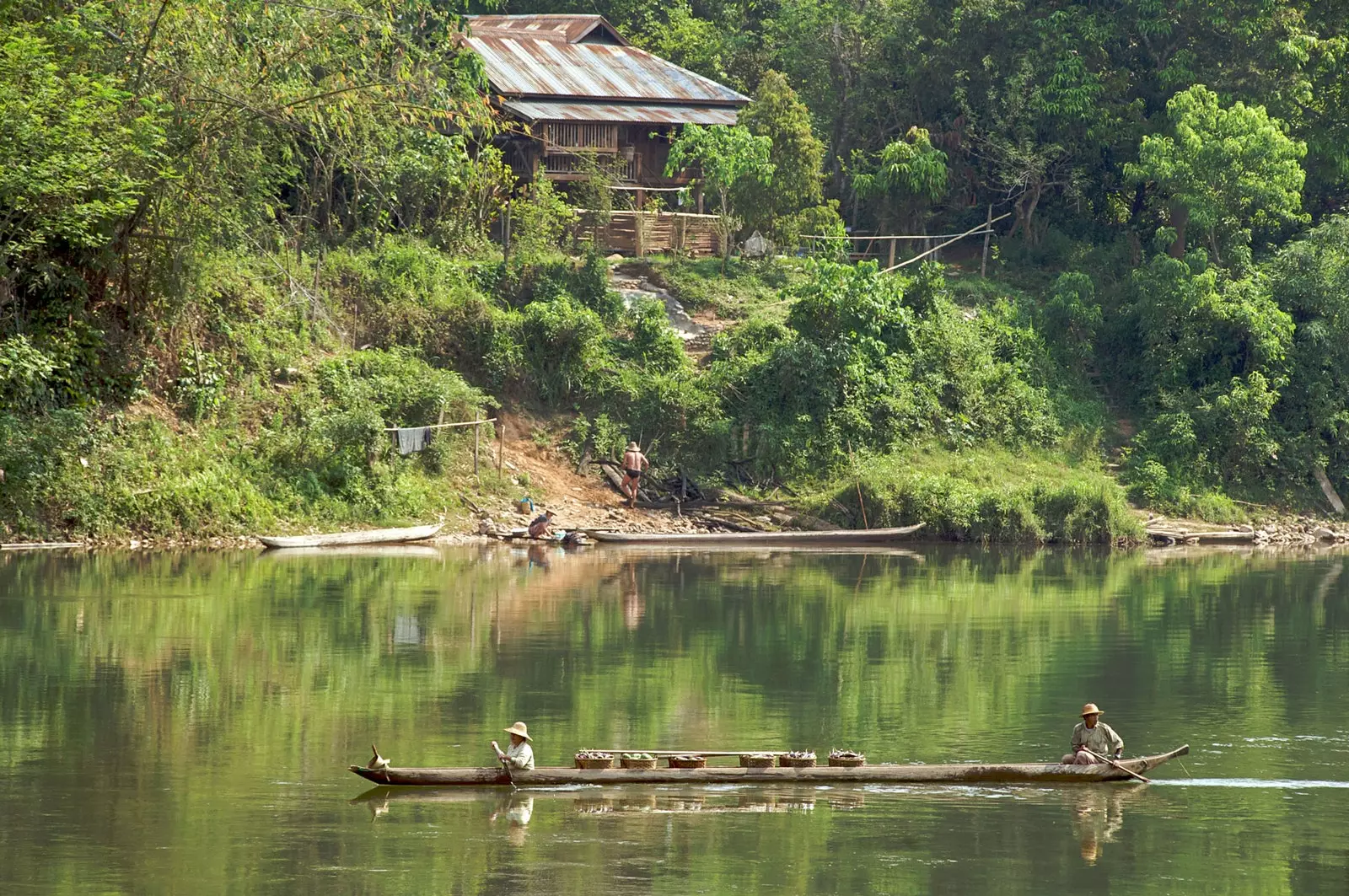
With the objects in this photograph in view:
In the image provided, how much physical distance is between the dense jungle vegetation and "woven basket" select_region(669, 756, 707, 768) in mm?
16076

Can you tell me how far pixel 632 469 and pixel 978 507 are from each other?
21.4ft

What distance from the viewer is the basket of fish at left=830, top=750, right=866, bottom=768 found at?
14.1m

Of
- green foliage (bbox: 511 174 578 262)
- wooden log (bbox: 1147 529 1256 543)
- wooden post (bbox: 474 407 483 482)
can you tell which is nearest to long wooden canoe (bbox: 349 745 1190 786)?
wooden post (bbox: 474 407 483 482)

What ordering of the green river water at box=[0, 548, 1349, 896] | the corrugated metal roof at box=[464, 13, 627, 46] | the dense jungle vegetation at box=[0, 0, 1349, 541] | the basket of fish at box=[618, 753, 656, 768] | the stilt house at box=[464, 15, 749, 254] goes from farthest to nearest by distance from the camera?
the corrugated metal roof at box=[464, 13, 627, 46] < the stilt house at box=[464, 15, 749, 254] < the dense jungle vegetation at box=[0, 0, 1349, 541] < the basket of fish at box=[618, 753, 656, 768] < the green river water at box=[0, 548, 1349, 896]

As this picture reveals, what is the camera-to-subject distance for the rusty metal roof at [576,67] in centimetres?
4103

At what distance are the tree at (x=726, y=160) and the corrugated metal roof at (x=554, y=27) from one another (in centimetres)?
488

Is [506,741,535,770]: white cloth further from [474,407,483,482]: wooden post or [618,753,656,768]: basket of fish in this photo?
[474,407,483,482]: wooden post

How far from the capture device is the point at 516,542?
1261 inches

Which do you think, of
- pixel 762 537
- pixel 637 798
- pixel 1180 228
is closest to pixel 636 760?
pixel 637 798

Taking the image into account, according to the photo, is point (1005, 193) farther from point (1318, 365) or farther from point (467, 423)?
point (467, 423)

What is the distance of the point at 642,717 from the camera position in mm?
17078

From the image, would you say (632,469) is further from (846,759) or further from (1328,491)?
(846,759)

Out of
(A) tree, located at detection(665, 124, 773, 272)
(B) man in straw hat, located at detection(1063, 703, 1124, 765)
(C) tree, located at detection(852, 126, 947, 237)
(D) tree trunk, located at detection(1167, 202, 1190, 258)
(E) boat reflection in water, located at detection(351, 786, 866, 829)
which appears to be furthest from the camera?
(D) tree trunk, located at detection(1167, 202, 1190, 258)

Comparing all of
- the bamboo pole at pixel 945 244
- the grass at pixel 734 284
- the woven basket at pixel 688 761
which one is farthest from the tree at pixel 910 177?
the woven basket at pixel 688 761
